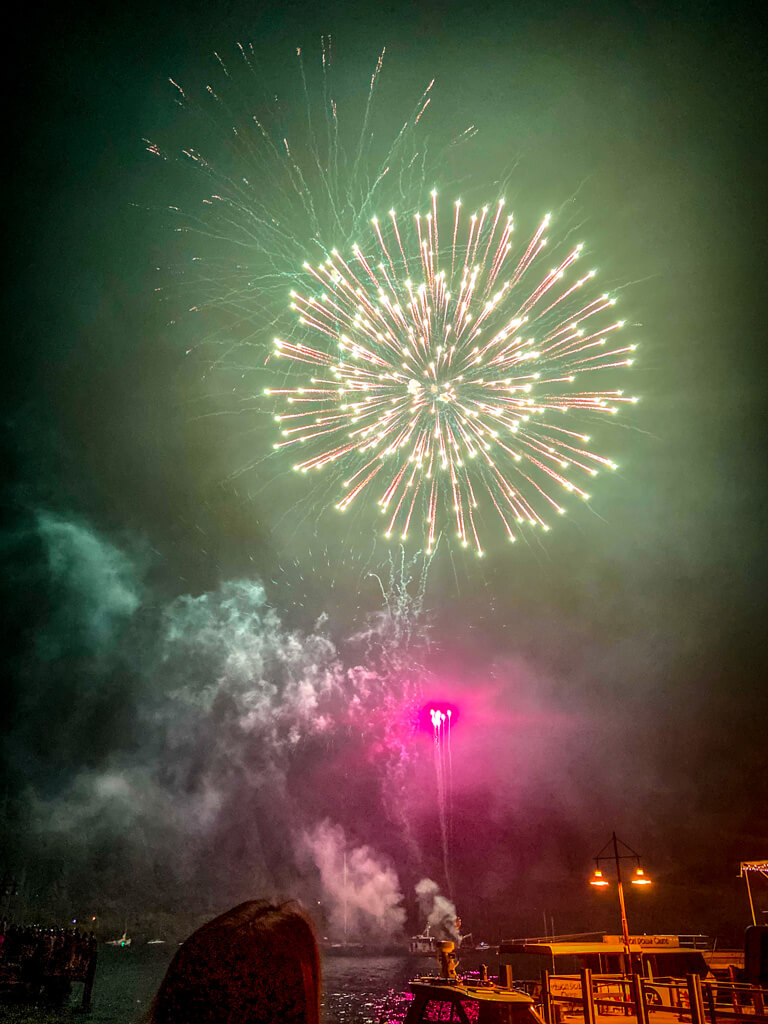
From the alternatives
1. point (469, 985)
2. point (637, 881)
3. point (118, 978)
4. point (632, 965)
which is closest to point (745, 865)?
point (637, 881)

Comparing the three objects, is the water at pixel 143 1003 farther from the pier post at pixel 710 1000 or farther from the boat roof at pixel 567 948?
the pier post at pixel 710 1000

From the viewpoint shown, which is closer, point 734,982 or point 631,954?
point 734,982

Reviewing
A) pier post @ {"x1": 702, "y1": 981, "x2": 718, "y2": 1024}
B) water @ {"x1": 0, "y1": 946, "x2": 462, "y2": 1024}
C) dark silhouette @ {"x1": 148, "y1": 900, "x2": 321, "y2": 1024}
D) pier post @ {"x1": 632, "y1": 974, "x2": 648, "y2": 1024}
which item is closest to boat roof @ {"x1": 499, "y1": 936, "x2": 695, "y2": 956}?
pier post @ {"x1": 632, "y1": 974, "x2": 648, "y2": 1024}

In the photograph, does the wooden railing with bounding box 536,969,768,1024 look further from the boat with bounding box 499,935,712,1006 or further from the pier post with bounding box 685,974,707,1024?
the boat with bounding box 499,935,712,1006

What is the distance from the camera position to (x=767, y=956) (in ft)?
→ 52.3

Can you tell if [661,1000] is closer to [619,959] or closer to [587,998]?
[619,959]

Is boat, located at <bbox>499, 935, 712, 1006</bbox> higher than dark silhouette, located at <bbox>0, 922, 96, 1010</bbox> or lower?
higher

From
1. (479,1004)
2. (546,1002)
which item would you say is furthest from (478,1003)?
(546,1002)

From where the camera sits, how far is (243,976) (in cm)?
219

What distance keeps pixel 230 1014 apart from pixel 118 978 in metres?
217

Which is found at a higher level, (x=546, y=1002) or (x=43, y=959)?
(x=546, y=1002)

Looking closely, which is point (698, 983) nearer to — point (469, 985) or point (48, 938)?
point (469, 985)

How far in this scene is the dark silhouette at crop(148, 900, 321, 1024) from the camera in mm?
2115

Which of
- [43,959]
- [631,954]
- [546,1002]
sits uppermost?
[631,954]
